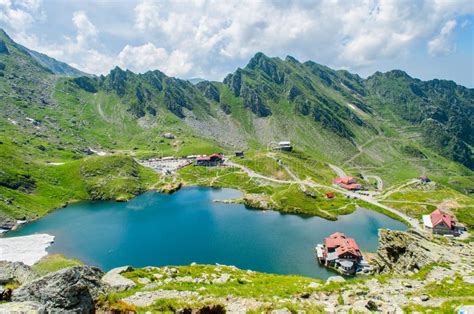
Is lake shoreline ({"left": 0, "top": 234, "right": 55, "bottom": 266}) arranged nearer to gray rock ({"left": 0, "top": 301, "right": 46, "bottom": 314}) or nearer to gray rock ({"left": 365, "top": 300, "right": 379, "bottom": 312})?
gray rock ({"left": 0, "top": 301, "right": 46, "bottom": 314})

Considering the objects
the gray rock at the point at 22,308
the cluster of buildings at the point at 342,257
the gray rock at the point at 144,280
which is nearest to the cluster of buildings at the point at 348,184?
the cluster of buildings at the point at 342,257

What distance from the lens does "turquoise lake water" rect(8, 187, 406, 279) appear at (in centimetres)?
7519

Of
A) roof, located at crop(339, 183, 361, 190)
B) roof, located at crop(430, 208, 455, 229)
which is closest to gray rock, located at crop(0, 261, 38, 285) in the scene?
roof, located at crop(430, 208, 455, 229)

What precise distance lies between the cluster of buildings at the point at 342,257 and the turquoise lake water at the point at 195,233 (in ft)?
9.86

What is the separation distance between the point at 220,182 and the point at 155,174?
4326 centimetres

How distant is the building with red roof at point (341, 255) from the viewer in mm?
70250

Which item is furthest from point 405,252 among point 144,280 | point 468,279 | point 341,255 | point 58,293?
point 58,293

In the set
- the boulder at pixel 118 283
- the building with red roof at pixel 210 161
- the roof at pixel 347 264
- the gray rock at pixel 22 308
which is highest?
the building with red roof at pixel 210 161

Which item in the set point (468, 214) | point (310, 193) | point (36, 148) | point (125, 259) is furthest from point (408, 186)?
point (36, 148)

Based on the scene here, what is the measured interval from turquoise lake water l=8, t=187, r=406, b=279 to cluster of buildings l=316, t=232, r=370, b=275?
3.01m

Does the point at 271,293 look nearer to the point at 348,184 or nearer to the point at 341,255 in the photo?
the point at 341,255

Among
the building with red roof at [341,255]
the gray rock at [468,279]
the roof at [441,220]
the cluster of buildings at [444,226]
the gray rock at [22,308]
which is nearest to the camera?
the gray rock at [22,308]

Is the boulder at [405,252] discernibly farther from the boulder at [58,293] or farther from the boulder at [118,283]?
the boulder at [58,293]

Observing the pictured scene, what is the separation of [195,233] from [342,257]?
46343 millimetres
